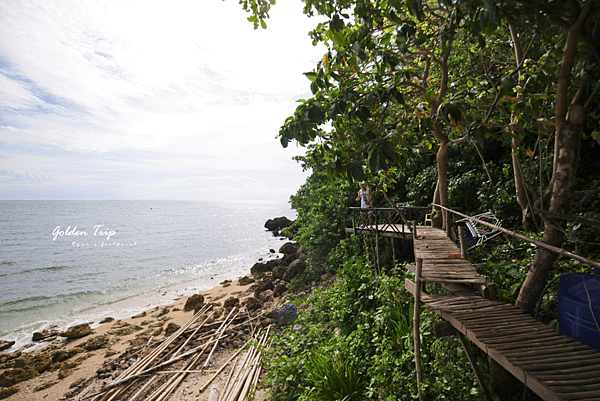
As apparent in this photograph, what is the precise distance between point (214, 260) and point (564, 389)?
898 inches

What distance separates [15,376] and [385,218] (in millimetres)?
10426

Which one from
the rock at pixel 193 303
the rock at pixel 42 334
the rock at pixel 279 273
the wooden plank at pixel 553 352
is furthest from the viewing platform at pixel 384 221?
the rock at pixel 42 334

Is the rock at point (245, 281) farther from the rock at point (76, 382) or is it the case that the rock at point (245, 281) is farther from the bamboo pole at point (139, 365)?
the rock at point (76, 382)

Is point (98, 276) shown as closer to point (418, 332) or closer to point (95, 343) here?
point (95, 343)

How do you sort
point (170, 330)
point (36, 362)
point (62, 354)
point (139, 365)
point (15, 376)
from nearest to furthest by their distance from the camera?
point (139, 365) < point (15, 376) < point (36, 362) < point (62, 354) < point (170, 330)

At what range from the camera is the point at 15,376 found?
700cm

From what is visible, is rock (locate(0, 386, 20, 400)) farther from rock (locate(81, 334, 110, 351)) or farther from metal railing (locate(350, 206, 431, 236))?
metal railing (locate(350, 206, 431, 236))

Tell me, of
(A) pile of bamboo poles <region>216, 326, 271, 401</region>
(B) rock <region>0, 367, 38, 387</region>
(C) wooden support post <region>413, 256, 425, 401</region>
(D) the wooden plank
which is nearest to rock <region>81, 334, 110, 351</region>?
(B) rock <region>0, 367, 38, 387</region>

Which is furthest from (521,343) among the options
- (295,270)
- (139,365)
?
(295,270)

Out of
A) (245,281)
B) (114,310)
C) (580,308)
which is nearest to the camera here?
(580,308)

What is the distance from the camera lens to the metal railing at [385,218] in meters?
6.88

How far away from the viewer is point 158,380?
5.88 m

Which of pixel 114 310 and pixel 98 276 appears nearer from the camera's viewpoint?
pixel 114 310

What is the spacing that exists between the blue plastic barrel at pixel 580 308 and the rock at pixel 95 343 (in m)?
11.1
